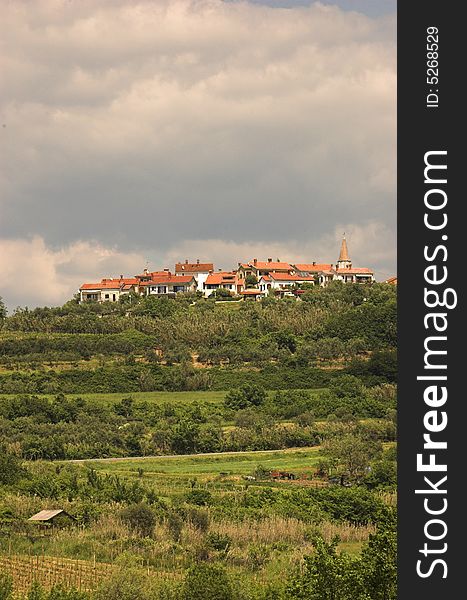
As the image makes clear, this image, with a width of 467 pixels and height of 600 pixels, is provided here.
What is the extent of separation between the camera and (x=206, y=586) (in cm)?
2317

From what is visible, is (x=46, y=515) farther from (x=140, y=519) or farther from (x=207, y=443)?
(x=207, y=443)

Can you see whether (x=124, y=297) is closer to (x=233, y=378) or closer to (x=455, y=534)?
(x=233, y=378)

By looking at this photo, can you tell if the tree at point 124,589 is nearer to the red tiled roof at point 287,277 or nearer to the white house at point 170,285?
the white house at point 170,285

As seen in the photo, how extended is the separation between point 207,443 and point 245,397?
11967mm

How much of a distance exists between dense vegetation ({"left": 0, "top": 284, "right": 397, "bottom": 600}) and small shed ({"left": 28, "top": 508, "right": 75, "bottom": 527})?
0.44 metres

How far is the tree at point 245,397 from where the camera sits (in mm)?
70188

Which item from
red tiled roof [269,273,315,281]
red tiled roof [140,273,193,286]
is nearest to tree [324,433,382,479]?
red tiled roof [269,273,315,281]

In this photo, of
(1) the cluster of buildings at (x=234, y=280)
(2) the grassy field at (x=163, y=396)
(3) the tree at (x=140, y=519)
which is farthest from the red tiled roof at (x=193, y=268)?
(3) the tree at (x=140, y=519)

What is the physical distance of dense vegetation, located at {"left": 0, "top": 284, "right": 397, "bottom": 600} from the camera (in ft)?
91.6

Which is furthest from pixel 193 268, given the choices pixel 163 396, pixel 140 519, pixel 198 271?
pixel 140 519

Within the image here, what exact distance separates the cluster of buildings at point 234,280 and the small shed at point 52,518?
2995 inches

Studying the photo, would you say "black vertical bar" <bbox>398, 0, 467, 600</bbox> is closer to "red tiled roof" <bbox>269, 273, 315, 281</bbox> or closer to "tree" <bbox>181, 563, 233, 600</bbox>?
"tree" <bbox>181, 563, 233, 600</bbox>

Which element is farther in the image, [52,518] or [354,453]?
[354,453]

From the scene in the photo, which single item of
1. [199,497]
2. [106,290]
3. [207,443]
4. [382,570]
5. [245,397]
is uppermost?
[106,290]
